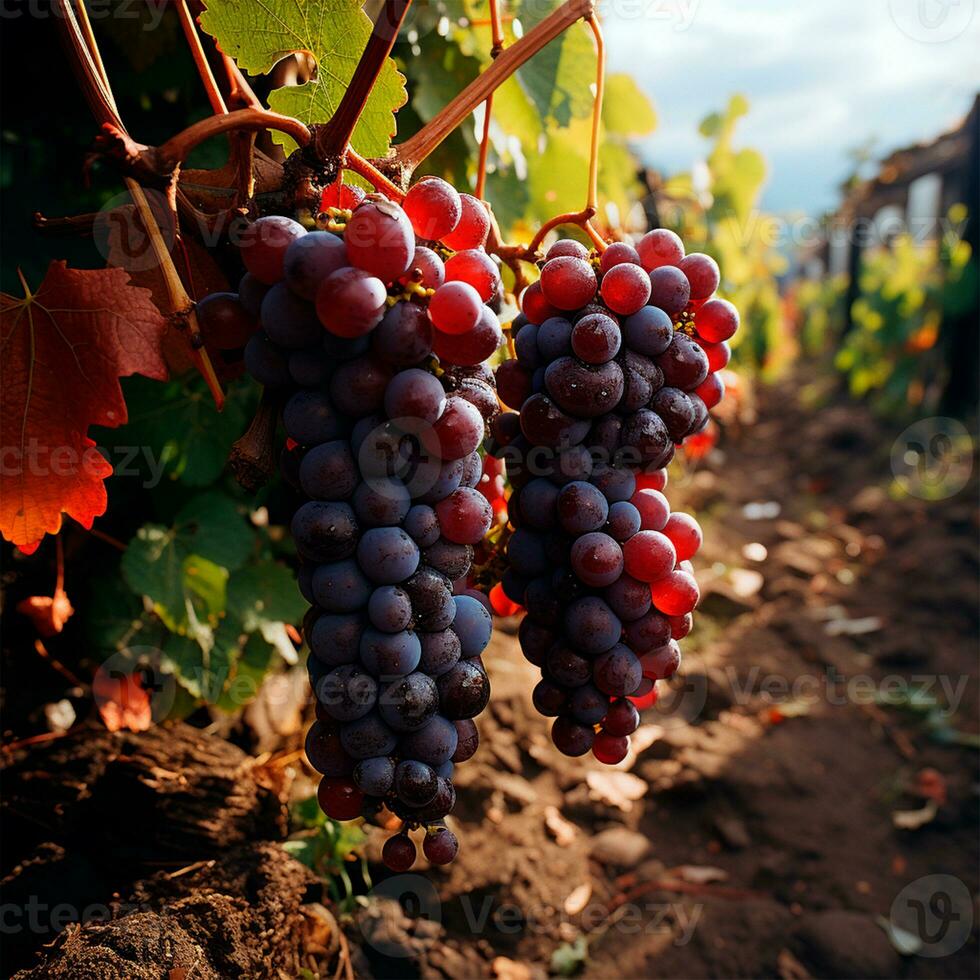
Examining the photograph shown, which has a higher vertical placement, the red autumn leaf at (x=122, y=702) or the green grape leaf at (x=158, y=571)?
the green grape leaf at (x=158, y=571)

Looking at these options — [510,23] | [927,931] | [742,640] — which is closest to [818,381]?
[742,640]

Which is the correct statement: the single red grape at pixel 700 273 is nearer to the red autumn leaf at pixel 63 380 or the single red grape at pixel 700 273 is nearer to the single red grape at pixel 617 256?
the single red grape at pixel 617 256

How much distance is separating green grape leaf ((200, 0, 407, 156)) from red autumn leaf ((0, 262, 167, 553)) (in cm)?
27

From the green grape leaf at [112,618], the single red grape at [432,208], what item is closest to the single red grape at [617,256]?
the single red grape at [432,208]

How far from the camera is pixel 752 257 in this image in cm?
642

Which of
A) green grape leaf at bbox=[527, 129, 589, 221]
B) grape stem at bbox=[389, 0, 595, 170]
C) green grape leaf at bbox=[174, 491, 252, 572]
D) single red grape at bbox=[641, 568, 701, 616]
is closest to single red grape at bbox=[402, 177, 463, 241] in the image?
grape stem at bbox=[389, 0, 595, 170]

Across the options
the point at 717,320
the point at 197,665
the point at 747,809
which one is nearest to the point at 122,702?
the point at 197,665

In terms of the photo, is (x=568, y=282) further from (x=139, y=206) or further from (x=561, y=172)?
(x=561, y=172)

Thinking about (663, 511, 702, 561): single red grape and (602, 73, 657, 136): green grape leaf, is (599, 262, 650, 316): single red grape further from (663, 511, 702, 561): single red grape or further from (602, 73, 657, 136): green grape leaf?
(602, 73, 657, 136): green grape leaf

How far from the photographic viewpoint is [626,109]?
241 centimetres

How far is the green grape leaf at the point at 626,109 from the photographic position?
2.39 m

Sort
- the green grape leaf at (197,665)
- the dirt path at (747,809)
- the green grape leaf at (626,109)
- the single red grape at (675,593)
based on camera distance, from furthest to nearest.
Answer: the green grape leaf at (626,109) → the dirt path at (747,809) → the green grape leaf at (197,665) → the single red grape at (675,593)

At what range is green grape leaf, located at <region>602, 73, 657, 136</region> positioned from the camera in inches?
94.0

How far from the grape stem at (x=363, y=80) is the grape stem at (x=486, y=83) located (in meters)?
0.12
